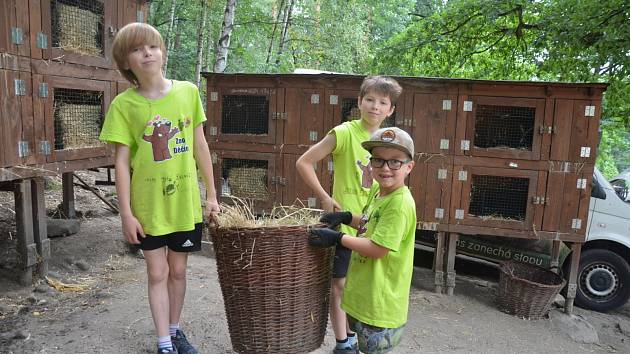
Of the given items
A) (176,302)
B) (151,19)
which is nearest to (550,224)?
(176,302)

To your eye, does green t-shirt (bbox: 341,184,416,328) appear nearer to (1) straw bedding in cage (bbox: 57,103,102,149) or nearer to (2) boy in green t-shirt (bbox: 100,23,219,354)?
(2) boy in green t-shirt (bbox: 100,23,219,354)

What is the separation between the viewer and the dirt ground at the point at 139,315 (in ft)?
10.5

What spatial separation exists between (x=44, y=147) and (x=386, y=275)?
339 cm

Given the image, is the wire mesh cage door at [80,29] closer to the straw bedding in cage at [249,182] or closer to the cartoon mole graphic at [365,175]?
the straw bedding in cage at [249,182]

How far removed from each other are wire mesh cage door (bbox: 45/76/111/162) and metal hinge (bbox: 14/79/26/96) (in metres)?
0.26

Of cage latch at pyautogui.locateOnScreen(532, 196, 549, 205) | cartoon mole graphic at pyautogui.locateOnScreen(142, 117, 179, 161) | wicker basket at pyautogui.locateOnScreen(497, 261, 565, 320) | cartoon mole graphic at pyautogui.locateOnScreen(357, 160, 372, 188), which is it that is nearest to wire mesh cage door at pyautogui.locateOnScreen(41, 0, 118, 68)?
cartoon mole graphic at pyautogui.locateOnScreen(142, 117, 179, 161)

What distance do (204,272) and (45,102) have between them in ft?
7.59

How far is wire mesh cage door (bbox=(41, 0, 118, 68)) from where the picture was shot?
13.3ft

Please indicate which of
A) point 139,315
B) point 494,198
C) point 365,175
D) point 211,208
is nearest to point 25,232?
point 139,315

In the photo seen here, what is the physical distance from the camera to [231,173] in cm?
564

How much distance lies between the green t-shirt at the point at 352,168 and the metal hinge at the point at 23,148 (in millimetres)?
2731

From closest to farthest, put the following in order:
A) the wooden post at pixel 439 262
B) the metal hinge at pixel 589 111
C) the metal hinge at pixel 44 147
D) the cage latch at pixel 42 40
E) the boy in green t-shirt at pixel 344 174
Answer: the boy in green t-shirt at pixel 344 174, the cage latch at pixel 42 40, the metal hinge at pixel 44 147, the metal hinge at pixel 589 111, the wooden post at pixel 439 262

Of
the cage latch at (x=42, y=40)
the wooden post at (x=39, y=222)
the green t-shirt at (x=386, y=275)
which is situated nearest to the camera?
the green t-shirt at (x=386, y=275)

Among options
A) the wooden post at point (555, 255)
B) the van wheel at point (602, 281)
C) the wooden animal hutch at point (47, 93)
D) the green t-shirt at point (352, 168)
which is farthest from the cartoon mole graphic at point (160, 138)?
the van wheel at point (602, 281)
